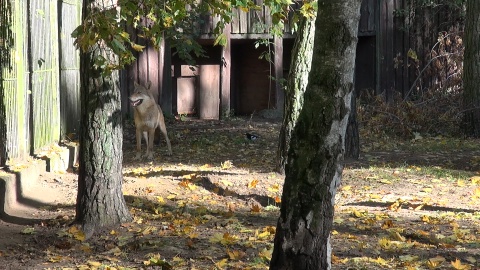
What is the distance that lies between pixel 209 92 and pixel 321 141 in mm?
15884

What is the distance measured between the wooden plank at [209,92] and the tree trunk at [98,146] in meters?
13.0

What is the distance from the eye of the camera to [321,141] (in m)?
5.54

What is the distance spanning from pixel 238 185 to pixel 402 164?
3943mm

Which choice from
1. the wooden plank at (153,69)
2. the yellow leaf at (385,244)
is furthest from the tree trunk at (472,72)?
the yellow leaf at (385,244)

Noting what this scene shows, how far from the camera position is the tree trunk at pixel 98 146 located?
7.82 m

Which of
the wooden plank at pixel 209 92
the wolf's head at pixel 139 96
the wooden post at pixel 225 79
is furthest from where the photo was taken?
the wooden plank at pixel 209 92

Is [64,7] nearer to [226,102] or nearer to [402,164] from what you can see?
[402,164]

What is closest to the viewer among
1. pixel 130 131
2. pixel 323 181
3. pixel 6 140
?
pixel 323 181

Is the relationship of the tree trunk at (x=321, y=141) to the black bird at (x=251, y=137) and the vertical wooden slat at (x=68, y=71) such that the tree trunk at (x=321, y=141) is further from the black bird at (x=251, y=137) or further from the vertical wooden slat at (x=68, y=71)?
the black bird at (x=251, y=137)

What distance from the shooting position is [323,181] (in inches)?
219

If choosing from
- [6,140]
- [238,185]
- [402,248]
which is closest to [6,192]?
[6,140]

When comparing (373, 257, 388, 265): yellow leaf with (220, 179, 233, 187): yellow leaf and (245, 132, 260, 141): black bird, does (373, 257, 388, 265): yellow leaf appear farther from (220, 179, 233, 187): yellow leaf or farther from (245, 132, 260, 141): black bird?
(245, 132, 260, 141): black bird

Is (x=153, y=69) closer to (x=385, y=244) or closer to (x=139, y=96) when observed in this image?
(x=139, y=96)

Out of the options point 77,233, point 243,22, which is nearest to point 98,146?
point 77,233
